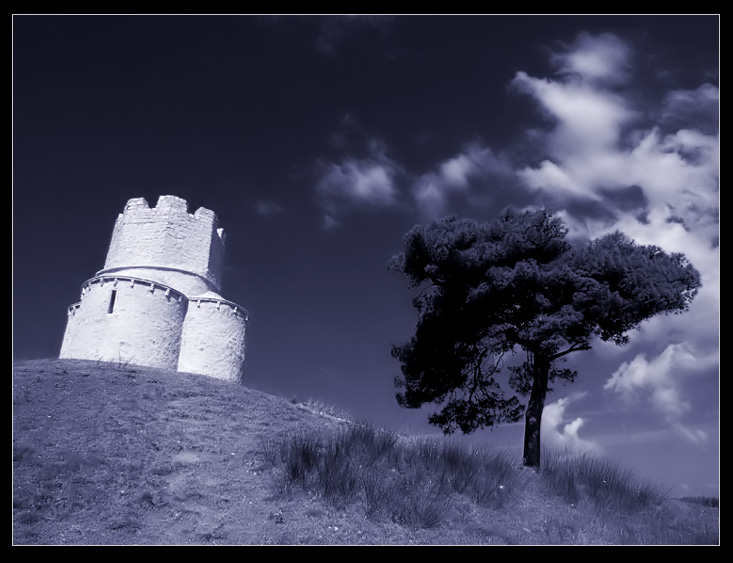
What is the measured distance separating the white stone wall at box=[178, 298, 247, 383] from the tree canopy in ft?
42.6

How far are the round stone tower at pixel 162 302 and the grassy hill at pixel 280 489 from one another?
420 inches

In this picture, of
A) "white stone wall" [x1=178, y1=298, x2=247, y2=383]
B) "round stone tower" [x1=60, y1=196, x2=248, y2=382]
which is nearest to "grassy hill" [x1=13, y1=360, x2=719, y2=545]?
"round stone tower" [x1=60, y1=196, x2=248, y2=382]

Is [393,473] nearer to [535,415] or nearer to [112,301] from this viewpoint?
[535,415]

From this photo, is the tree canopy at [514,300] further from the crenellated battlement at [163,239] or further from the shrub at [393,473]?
the crenellated battlement at [163,239]

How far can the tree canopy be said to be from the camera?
1416cm

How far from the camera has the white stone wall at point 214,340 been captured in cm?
2719

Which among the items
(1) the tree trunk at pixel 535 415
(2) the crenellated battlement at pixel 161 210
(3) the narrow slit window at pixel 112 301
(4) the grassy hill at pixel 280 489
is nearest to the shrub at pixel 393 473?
(4) the grassy hill at pixel 280 489

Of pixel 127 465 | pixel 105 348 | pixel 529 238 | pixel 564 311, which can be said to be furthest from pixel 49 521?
pixel 105 348

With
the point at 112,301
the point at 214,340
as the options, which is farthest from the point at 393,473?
the point at 112,301

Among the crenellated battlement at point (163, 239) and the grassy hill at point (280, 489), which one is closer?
the grassy hill at point (280, 489)

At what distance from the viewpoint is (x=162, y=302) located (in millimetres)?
26531

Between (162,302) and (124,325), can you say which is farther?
(162,302)

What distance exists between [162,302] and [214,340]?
333cm

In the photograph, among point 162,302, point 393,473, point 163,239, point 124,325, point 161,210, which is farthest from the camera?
point 161,210
